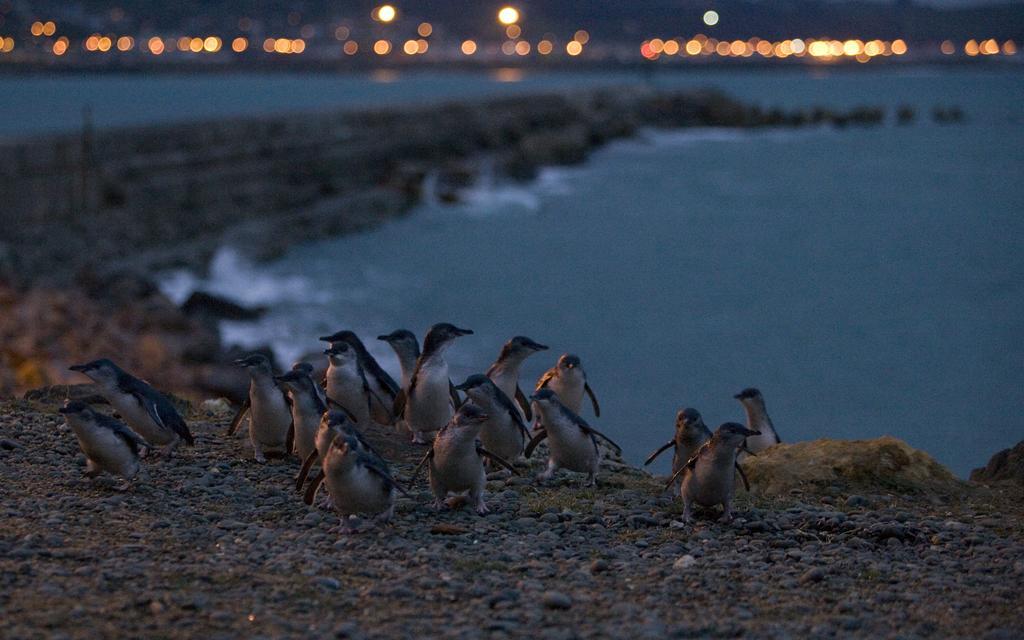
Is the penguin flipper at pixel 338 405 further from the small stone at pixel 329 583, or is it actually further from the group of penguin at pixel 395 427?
the small stone at pixel 329 583

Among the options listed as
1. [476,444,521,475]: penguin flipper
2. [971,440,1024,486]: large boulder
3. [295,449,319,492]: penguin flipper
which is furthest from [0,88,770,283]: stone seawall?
[971,440,1024,486]: large boulder

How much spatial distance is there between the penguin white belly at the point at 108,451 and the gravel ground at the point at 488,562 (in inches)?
4.7

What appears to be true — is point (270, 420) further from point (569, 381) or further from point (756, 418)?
point (756, 418)

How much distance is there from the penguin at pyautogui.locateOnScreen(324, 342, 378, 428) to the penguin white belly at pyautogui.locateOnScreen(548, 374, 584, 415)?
4.26 ft

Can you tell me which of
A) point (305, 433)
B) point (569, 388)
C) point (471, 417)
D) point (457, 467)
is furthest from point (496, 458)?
point (569, 388)

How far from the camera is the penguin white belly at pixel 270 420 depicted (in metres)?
7.47

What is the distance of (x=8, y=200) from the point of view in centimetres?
2186

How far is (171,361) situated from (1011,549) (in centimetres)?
1118

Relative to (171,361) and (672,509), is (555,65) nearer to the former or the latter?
(171,361)

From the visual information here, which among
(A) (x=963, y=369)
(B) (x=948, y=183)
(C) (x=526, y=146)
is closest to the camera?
(A) (x=963, y=369)

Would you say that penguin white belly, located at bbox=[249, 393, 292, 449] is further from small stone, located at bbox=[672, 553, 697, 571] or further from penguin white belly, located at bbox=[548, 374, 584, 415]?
small stone, located at bbox=[672, 553, 697, 571]

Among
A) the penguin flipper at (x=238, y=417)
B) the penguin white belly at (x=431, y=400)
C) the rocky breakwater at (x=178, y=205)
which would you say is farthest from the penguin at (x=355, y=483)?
the rocky breakwater at (x=178, y=205)

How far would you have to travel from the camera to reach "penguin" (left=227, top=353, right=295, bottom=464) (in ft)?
24.2

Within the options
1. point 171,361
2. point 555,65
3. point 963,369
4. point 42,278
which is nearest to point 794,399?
point 963,369
